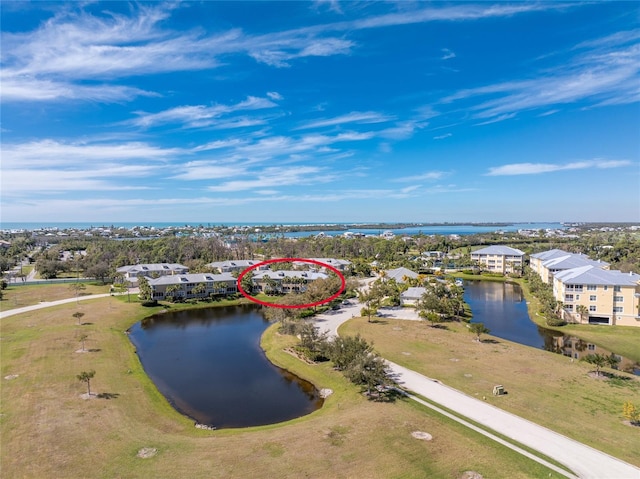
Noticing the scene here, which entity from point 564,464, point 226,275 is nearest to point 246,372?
point 564,464

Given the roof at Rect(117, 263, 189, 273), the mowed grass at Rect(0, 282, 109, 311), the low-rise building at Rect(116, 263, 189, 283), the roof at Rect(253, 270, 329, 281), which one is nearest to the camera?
the mowed grass at Rect(0, 282, 109, 311)

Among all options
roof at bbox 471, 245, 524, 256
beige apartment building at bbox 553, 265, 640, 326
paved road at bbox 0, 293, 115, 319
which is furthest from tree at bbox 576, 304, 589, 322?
paved road at bbox 0, 293, 115, 319

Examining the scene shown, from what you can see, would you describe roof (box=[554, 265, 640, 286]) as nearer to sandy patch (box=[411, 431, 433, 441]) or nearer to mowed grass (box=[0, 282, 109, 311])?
sandy patch (box=[411, 431, 433, 441])

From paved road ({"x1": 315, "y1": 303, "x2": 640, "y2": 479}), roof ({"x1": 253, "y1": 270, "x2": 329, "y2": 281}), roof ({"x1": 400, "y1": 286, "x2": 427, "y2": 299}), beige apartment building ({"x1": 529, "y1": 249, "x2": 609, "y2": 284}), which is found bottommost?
paved road ({"x1": 315, "y1": 303, "x2": 640, "y2": 479})

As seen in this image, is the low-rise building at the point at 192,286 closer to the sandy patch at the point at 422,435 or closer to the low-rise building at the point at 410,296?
the low-rise building at the point at 410,296

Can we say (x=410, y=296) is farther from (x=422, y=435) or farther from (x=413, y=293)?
(x=422, y=435)

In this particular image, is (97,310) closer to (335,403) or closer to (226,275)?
(226,275)

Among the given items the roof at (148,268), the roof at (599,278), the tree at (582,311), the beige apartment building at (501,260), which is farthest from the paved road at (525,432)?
the beige apartment building at (501,260)
